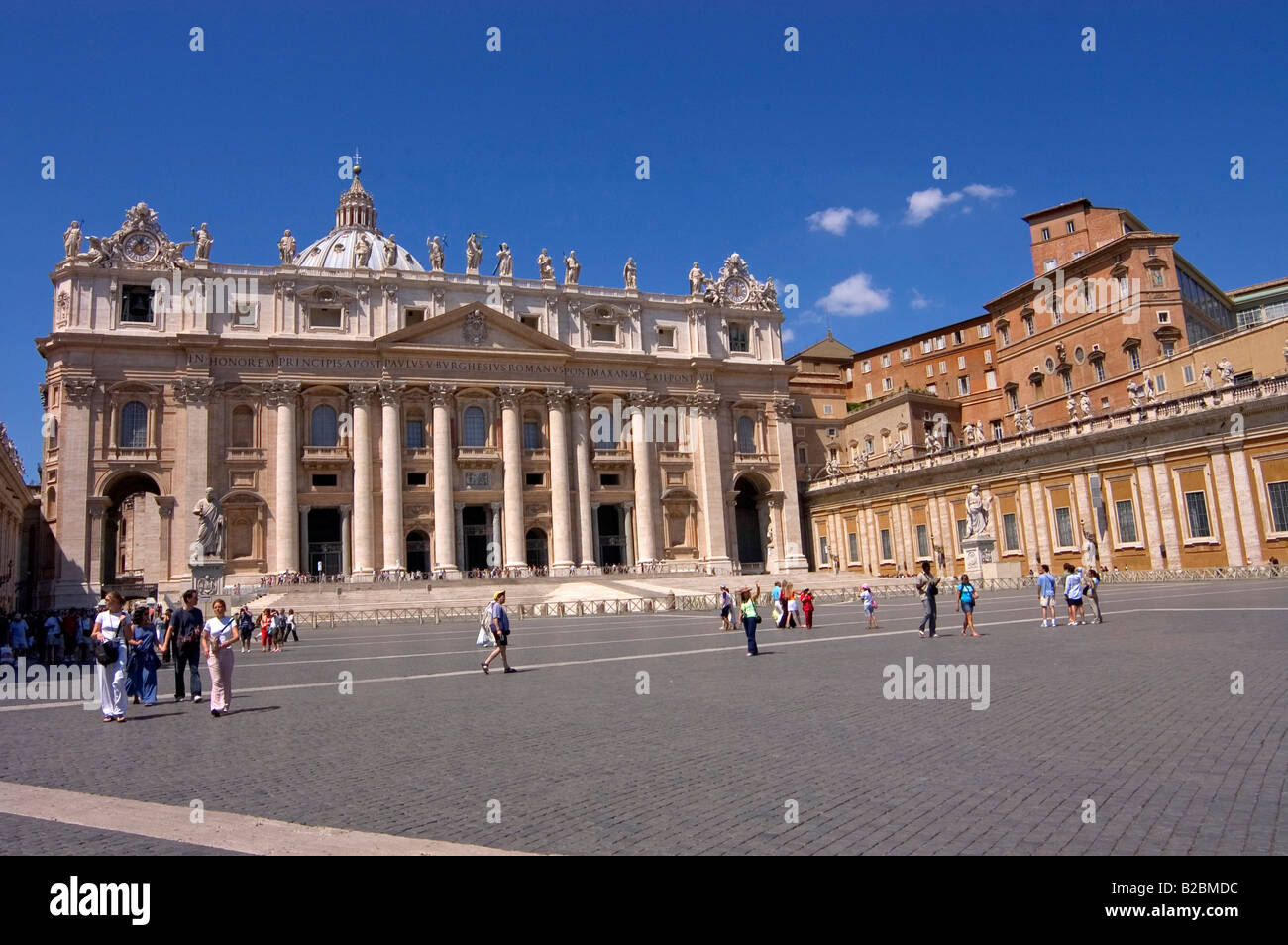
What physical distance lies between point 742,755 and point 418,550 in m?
44.5

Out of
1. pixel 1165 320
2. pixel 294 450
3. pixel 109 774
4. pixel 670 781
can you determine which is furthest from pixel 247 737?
pixel 1165 320

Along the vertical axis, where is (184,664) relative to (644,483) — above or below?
below

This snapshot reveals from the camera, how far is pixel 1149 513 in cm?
3353

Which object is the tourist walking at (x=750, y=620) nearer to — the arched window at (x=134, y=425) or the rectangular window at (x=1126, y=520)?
the rectangular window at (x=1126, y=520)

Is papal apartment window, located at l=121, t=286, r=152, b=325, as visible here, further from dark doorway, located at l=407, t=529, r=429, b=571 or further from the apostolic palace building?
dark doorway, located at l=407, t=529, r=429, b=571

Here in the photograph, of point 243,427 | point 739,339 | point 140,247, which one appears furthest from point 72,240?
point 739,339

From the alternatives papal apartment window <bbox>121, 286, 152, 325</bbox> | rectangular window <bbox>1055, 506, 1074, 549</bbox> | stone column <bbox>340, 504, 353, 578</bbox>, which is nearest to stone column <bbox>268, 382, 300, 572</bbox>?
stone column <bbox>340, 504, 353, 578</bbox>

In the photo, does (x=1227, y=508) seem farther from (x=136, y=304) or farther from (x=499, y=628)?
(x=136, y=304)

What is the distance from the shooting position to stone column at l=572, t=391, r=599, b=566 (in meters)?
51.7

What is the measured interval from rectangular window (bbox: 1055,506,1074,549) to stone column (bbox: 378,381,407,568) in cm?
3158

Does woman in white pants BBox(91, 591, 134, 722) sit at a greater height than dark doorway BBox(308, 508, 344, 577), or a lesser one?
lesser
